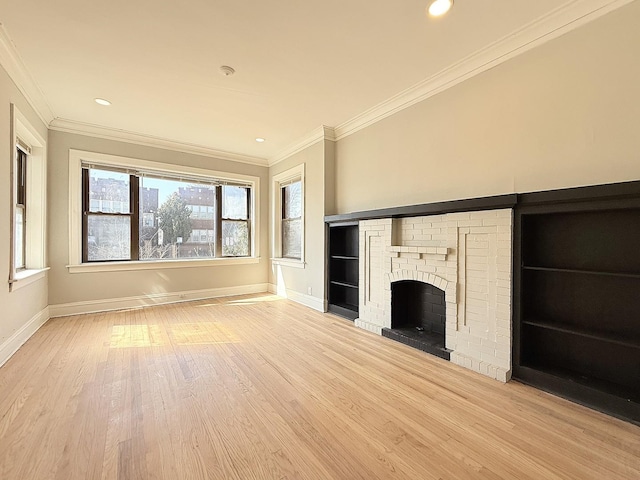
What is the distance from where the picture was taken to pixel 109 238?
4.59 m

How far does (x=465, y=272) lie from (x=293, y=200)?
3659mm

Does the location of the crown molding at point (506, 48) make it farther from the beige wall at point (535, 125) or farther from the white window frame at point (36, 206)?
the white window frame at point (36, 206)

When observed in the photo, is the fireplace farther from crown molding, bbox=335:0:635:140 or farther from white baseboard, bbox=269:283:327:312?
crown molding, bbox=335:0:635:140

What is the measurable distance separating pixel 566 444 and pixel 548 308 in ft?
3.50

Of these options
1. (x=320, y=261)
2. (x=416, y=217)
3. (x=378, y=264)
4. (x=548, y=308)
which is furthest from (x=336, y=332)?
(x=548, y=308)

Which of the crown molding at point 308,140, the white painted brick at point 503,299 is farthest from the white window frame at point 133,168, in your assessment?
the white painted brick at point 503,299

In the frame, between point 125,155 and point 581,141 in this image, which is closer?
point 581,141

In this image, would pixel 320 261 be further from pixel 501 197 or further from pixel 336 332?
pixel 501 197

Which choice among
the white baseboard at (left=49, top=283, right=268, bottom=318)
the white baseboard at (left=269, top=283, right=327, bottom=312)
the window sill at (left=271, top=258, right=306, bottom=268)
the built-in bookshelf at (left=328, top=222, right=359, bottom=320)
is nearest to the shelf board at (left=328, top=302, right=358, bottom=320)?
the built-in bookshelf at (left=328, top=222, right=359, bottom=320)

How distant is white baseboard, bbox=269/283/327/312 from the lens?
4564 millimetres

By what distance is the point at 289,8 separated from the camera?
213cm

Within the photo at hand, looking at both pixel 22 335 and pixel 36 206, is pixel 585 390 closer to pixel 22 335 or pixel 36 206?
pixel 22 335

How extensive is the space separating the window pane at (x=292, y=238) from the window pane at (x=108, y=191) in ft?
9.01

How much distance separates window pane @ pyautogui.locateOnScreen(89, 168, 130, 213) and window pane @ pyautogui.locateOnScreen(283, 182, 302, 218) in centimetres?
272
